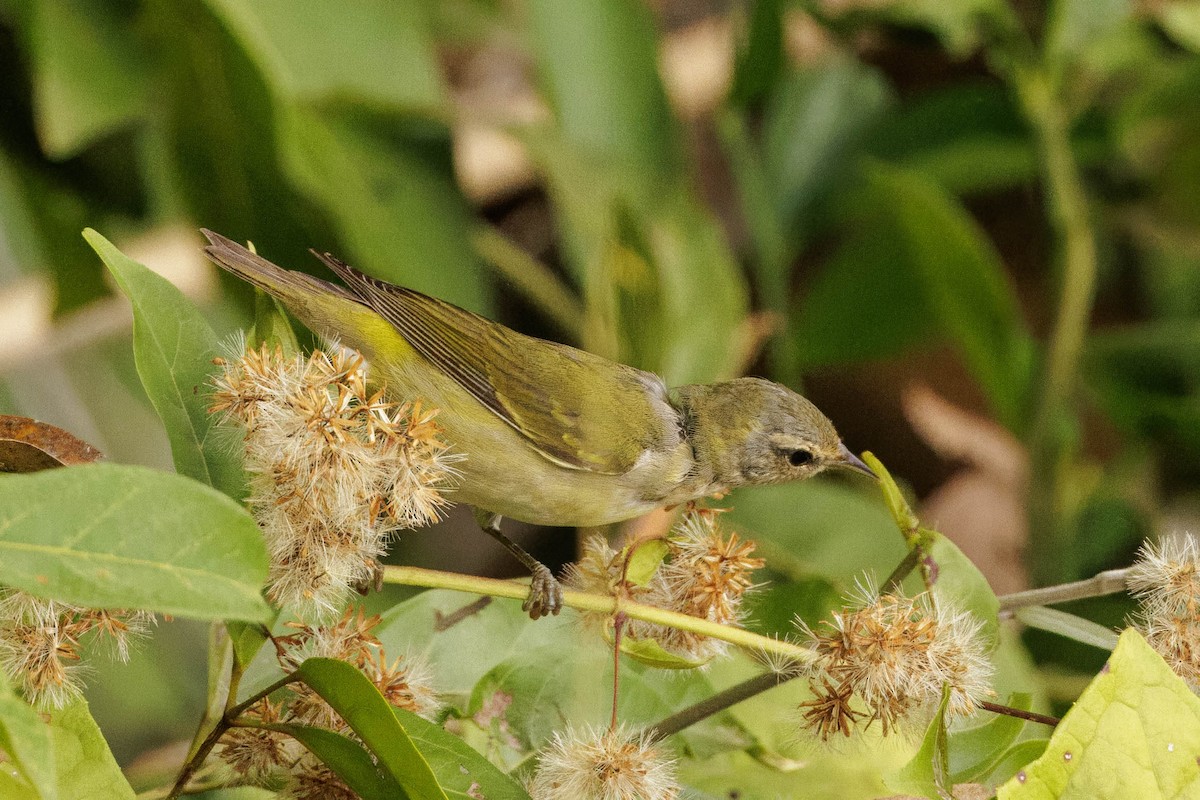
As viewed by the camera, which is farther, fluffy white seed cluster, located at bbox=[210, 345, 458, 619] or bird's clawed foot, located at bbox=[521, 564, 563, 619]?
bird's clawed foot, located at bbox=[521, 564, 563, 619]

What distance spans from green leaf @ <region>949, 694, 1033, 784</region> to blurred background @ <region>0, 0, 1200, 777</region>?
101 cm

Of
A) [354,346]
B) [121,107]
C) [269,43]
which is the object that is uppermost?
[269,43]

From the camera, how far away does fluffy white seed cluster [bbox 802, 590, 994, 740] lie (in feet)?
3.65

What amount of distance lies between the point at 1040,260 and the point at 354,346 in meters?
3.08

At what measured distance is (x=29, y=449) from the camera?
103cm

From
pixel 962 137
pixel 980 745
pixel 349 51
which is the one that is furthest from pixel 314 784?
pixel 962 137

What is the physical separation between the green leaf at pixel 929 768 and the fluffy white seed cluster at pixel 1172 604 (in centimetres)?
31

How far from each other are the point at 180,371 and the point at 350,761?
444 millimetres

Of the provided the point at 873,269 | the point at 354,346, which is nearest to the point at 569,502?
the point at 354,346

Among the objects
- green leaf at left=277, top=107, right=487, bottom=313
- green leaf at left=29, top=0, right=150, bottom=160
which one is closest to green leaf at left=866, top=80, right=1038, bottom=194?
green leaf at left=277, top=107, right=487, bottom=313

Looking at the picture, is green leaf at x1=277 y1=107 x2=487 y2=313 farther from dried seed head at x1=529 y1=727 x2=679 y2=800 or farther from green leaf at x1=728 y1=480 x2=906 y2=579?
dried seed head at x1=529 y1=727 x2=679 y2=800

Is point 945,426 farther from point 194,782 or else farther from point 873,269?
point 194,782

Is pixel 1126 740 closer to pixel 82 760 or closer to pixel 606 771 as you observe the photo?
pixel 606 771

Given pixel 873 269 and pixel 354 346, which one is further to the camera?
pixel 873 269
